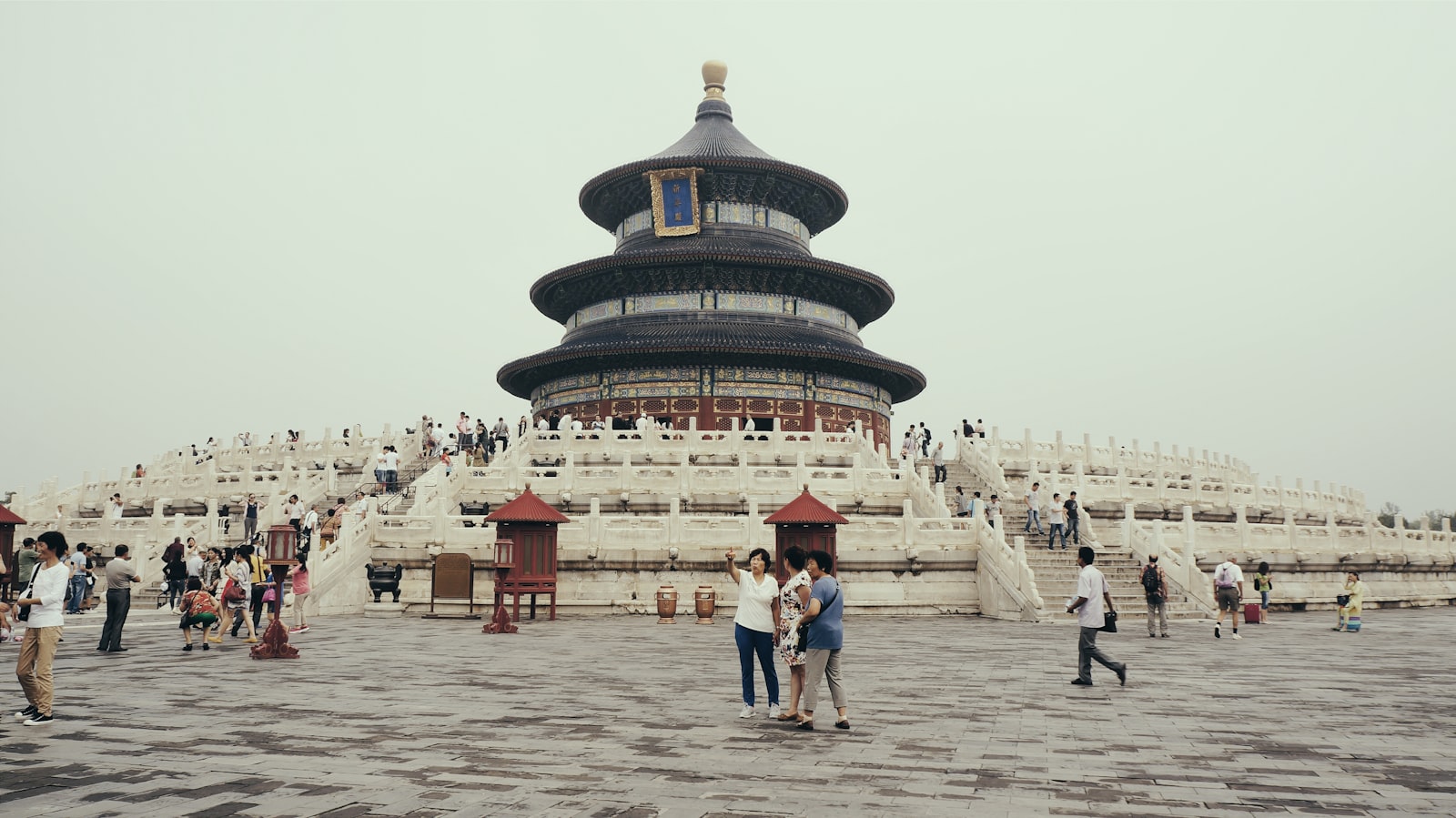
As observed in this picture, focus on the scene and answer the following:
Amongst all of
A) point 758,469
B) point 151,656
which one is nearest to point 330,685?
point 151,656

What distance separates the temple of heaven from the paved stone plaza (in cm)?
2607

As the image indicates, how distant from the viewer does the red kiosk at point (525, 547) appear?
1905 cm

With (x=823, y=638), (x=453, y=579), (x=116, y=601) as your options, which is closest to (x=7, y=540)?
(x=453, y=579)

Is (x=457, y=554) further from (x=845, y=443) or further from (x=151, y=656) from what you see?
(x=845, y=443)

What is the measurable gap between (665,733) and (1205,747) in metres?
4.37

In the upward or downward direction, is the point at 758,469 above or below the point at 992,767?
above

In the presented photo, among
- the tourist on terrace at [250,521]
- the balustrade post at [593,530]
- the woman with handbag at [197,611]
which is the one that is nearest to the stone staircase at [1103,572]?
the balustrade post at [593,530]

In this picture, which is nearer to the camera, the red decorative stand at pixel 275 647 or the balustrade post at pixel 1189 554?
the red decorative stand at pixel 275 647

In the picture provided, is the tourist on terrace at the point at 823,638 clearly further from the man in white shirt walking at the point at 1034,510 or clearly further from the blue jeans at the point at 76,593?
the blue jeans at the point at 76,593

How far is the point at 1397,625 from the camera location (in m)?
20.9

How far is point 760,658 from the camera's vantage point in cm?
910

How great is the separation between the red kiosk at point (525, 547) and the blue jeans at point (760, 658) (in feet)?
34.2

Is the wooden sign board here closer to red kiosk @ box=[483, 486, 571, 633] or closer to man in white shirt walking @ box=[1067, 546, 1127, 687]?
red kiosk @ box=[483, 486, 571, 633]

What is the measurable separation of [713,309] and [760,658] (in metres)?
34.2
